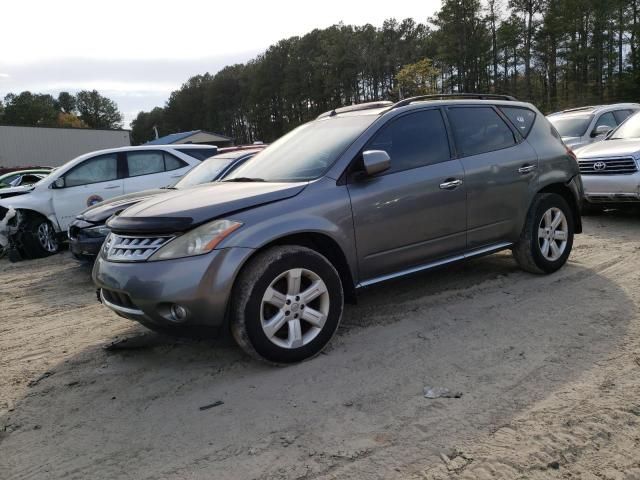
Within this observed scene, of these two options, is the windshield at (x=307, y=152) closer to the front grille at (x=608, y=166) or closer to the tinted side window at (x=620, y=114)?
the front grille at (x=608, y=166)

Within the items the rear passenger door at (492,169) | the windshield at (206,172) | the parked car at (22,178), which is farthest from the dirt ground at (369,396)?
the parked car at (22,178)

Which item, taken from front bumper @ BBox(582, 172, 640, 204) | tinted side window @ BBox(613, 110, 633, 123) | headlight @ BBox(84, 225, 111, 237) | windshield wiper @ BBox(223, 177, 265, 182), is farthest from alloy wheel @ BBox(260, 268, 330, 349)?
tinted side window @ BBox(613, 110, 633, 123)

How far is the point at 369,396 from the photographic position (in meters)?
3.09

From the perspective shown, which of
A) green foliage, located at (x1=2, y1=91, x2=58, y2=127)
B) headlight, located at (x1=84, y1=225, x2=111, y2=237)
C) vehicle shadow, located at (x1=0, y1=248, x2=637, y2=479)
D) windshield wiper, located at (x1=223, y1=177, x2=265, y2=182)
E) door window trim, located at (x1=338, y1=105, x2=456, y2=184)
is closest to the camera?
vehicle shadow, located at (x1=0, y1=248, x2=637, y2=479)

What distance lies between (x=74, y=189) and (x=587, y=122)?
10056 mm

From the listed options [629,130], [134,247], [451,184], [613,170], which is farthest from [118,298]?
[629,130]

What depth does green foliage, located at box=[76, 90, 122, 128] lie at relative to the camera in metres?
134

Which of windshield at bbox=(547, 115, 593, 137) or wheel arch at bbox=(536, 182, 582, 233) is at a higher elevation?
windshield at bbox=(547, 115, 593, 137)

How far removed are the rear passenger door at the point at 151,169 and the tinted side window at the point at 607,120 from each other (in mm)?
8449

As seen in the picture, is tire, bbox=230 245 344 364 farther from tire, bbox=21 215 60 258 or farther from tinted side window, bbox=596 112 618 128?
tinted side window, bbox=596 112 618 128

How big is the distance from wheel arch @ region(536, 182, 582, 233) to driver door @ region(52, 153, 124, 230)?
22.3ft

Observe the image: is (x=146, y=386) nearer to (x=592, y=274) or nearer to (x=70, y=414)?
(x=70, y=414)

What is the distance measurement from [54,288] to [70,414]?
3983 mm

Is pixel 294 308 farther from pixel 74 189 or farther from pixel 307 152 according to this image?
pixel 74 189
